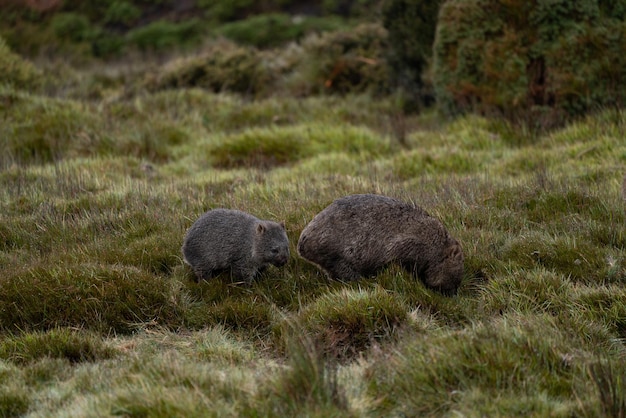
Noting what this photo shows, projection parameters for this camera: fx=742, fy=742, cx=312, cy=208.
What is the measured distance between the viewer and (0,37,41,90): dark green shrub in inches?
583

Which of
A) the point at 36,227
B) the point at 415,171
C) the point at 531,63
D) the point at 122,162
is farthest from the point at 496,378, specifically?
the point at 531,63

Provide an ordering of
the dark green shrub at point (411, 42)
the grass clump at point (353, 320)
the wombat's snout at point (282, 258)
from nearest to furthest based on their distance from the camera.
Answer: the grass clump at point (353, 320), the wombat's snout at point (282, 258), the dark green shrub at point (411, 42)

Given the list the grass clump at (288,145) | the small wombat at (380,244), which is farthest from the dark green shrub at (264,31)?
the small wombat at (380,244)

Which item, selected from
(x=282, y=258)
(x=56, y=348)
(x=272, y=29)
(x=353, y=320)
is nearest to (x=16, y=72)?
(x=272, y=29)

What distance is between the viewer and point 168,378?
459 centimetres

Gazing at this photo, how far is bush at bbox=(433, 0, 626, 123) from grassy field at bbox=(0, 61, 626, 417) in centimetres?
67

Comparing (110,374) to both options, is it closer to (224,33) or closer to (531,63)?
(531,63)

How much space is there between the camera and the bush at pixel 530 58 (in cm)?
1132

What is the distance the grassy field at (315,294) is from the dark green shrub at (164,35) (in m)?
13.1

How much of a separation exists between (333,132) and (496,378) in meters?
8.19

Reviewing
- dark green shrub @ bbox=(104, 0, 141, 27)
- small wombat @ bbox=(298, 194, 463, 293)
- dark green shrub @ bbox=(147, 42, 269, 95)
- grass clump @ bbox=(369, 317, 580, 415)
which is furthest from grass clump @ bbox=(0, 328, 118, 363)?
dark green shrub @ bbox=(104, 0, 141, 27)

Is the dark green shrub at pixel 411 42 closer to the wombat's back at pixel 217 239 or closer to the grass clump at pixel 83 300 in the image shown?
the wombat's back at pixel 217 239

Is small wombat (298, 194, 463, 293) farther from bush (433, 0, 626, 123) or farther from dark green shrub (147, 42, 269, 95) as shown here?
dark green shrub (147, 42, 269, 95)

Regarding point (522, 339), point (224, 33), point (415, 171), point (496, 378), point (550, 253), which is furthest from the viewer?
point (224, 33)
